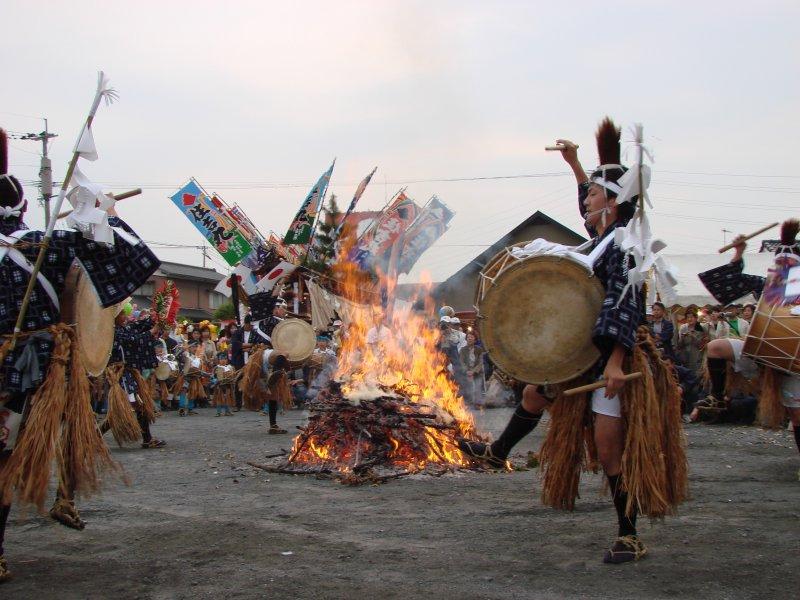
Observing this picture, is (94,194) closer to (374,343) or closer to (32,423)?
(32,423)

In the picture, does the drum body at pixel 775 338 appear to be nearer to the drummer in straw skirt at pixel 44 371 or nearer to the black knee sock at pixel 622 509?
the black knee sock at pixel 622 509

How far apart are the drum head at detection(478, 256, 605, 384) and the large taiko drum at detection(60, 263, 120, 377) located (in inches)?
85.3

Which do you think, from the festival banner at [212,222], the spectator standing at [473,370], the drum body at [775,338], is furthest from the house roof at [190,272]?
the drum body at [775,338]

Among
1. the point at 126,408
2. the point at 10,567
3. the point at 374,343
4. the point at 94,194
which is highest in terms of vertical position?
the point at 94,194

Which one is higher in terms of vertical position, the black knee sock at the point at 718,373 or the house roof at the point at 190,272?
the house roof at the point at 190,272

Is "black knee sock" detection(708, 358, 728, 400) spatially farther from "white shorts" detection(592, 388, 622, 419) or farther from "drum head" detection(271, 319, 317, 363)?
"drum head" detection(271, 319, 317, 363)

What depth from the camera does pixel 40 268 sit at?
4.08m

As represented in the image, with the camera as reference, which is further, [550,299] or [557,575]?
[550,299]

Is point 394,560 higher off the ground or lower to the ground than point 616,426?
lower

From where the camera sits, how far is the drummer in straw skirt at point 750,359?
5.99m

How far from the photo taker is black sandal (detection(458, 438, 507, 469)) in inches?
217

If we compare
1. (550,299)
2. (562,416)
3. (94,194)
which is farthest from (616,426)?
(94,194)

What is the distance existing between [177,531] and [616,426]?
8.57 feet

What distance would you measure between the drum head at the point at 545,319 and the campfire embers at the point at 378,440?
246 centimetres
